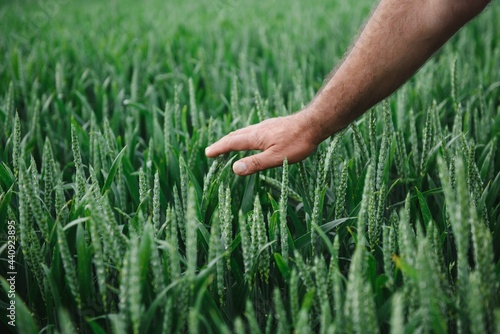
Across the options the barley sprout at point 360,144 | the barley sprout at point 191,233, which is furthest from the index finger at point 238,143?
the barley sprout at point 191,233

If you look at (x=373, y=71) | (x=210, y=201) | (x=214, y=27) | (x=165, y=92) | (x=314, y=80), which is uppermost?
(x=214, y=27)

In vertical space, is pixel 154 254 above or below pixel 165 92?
below

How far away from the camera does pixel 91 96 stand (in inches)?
100

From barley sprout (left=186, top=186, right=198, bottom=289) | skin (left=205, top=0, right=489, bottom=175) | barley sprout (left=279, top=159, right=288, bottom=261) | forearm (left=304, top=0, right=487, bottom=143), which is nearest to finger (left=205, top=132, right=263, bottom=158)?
skin (left=205, top=0, right=489, bottom=175)

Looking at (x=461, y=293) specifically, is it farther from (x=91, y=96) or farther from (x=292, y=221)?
(x=91, y=96)

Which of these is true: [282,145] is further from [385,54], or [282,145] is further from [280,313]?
[280,313]

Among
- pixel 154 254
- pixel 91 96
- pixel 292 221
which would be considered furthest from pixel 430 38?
pixel 91 96

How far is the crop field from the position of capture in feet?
2.48

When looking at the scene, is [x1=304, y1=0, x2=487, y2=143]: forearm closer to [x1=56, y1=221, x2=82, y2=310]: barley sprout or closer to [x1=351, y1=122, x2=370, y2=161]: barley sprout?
[x1=351, y1=122, x2=370, y2=161]: barley sprout

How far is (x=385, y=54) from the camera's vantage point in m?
1.08

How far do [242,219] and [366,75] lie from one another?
483mm

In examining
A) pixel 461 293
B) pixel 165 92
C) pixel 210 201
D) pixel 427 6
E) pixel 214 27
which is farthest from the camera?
pixel 214 27

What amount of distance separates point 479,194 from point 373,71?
373 mm

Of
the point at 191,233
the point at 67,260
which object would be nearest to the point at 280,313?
the point at 191,233
